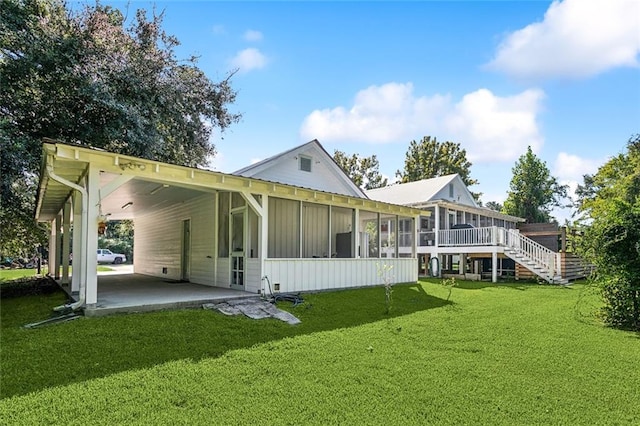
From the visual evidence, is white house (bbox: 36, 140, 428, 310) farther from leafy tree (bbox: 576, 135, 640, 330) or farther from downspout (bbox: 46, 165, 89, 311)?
leafy tree (bbox: 576, 135, 640, 330)

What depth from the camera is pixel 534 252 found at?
1518 cm

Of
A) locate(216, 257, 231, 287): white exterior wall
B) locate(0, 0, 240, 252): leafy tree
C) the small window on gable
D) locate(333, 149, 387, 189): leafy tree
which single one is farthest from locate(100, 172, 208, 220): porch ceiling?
locate(333, 149, 387, 189): leafy tree

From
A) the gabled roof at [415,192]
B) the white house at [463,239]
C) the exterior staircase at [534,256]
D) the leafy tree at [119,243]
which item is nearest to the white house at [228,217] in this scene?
the white house at [463,239]

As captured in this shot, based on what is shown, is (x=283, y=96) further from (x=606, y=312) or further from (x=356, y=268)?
(x=606, y=312)

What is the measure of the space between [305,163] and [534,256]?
9786 mm

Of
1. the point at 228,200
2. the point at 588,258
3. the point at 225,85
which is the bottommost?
the point at 588,258

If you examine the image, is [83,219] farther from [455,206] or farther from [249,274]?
[455,206]

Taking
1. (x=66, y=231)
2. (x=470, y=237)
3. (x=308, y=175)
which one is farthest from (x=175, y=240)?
(x=470, y=237)

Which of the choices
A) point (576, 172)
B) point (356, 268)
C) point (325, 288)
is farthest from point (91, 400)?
point (576, 172)

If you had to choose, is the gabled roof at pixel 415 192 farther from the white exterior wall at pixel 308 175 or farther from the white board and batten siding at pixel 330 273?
the white board and batten siding at pixel 330 273

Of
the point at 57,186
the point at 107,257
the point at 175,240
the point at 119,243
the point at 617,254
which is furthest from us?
the point at 119,243

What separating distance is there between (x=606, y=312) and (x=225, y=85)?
14.0 m

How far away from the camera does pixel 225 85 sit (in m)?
15.2

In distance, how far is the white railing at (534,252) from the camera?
14.7m
